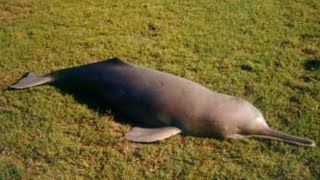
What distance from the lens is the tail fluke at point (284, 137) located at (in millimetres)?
5602

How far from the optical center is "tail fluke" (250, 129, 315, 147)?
5602 millimetres

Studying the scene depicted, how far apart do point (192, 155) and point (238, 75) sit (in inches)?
66.4

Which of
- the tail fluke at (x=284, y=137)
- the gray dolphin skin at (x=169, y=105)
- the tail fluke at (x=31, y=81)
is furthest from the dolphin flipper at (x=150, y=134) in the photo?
the tail fluke at (x=31, y=81)

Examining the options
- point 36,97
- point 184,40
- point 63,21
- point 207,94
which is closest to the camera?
point 207,94

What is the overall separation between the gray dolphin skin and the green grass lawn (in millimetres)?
110

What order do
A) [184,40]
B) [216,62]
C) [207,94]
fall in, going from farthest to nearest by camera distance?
[184,40]
[216,62]
[207,94]

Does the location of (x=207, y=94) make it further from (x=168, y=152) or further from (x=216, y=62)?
(x=216, y=62)

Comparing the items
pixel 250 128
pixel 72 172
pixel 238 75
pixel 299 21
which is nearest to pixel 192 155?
pixel 250 128

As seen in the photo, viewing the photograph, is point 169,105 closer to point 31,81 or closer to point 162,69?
point 162,69

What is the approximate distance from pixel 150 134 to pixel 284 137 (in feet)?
4.67

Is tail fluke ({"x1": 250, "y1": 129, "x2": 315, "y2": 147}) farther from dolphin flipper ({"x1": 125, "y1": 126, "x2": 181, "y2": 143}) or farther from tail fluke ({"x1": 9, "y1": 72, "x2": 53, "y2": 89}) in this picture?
tail fluke ({"x1": 9, "y1": 72, "x2": 53, "y2": 89})

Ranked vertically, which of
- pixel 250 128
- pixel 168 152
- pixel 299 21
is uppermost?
pixel 299 21

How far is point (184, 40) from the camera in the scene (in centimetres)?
787

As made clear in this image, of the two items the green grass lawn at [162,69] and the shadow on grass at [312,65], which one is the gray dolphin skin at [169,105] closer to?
the green grass lawn at [162,69]
